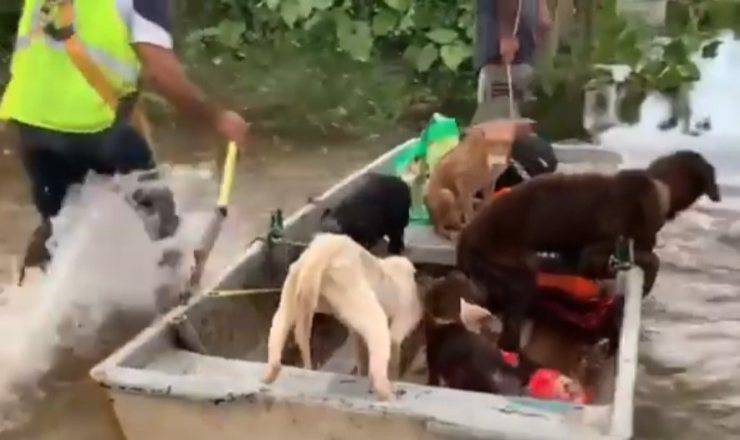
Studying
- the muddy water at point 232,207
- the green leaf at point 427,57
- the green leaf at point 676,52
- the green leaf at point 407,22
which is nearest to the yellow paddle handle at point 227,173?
the muddy water at point 232,207

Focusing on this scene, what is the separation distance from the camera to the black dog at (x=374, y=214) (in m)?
3.63

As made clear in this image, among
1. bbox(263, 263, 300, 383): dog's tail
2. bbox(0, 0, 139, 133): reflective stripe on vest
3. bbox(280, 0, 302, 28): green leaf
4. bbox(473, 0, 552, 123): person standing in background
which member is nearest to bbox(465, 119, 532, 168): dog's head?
bbox(473, 0, 552, 123): person standing in background

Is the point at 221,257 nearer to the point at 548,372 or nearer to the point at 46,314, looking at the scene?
the point at 46,314

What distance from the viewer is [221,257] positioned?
15.7ft

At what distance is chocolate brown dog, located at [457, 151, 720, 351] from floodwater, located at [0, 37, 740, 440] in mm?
478

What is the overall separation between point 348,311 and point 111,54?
1187 mm

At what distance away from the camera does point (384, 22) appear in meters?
9.04

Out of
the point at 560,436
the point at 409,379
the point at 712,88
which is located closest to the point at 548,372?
the point at 409,379

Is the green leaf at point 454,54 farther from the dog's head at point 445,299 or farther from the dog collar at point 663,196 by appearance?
the dog's head at point 445,299

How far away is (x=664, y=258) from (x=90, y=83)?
8.34 ft

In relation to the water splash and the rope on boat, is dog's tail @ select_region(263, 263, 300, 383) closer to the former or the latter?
the rope on boat

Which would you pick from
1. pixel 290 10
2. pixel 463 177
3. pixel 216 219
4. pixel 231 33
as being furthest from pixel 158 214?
pixel 231 33

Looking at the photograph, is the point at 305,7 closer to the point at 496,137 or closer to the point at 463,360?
the point at 496,137

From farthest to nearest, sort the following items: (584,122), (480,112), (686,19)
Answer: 1. (686,19)
2. (584,122)
3. (480,112)
